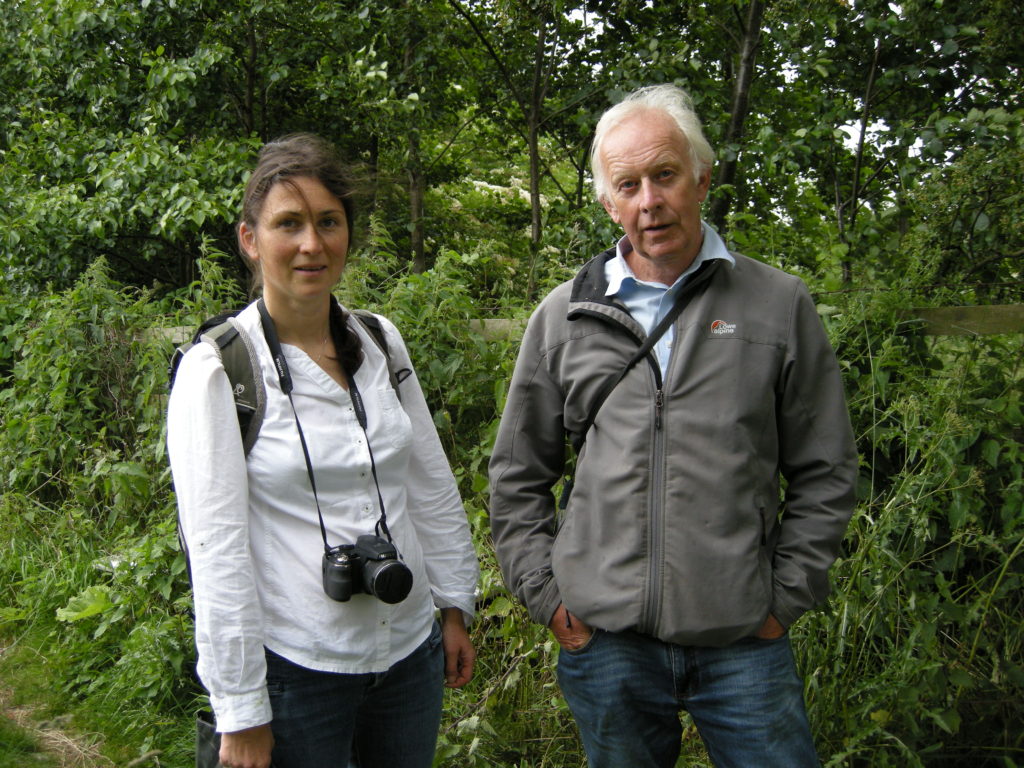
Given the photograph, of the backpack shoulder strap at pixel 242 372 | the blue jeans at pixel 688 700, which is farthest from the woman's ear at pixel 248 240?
the blue jeans at pixel 688 700

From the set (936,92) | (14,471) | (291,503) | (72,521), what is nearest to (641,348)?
(291,503)

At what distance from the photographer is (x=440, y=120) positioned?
738 cm

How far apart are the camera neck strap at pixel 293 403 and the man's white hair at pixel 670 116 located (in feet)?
2.74

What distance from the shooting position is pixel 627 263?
7.47 feet

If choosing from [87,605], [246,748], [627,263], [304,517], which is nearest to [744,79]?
[627,263]

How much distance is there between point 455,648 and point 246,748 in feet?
2.19

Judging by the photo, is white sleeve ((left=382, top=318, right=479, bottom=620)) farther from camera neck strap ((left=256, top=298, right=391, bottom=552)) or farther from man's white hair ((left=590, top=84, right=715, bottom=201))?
man's white hair ((left=590, top=84, right=715, bottom=201))

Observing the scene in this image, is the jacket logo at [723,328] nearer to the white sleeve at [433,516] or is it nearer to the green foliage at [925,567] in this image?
the white sleeve at [433,516]

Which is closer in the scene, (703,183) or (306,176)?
(306,176)

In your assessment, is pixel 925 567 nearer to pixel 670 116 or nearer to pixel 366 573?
pixel 670 116

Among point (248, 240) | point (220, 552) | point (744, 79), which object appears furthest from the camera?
point (744, 79)

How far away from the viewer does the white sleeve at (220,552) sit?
5.90ft

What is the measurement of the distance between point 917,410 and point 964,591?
2.69 feet

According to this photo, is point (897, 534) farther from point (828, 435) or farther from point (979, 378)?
point (828, 435)
